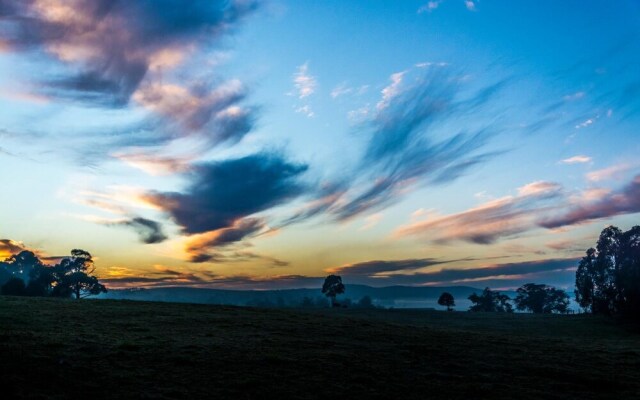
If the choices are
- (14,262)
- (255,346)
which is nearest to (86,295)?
(14,262)

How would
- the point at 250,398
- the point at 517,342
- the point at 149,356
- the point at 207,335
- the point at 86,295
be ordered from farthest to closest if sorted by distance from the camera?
the point at 86,295 < the point at 517,342 < the point at 207,335 < the point at 149,356 < the point at 250,398

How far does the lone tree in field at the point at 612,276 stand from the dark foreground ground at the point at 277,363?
34.6 meters

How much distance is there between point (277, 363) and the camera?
84.7 ft

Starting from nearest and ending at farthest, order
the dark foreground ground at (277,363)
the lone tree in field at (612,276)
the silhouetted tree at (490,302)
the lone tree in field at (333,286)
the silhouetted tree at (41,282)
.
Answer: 1. the dark foreground ground at (277,363)
2. the lone tree in field at (612,276)
3. the silhouetted tree at (41,282)
4. the lone tree in field at (333,286)
5. the silhouetted tree at (490,302)

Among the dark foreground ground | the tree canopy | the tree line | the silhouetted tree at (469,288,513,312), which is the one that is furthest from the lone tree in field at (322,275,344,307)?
the dark foreground ground

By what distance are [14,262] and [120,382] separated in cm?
17864

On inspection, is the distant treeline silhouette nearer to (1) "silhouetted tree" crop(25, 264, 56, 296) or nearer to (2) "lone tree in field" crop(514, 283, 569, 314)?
(1) "silhouetted tree" crop(25, 264, 56, 296)

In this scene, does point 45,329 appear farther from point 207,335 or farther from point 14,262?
point 14,262

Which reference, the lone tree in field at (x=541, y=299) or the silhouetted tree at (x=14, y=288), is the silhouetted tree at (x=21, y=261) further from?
the lone tree in field at (x=541, y=299)

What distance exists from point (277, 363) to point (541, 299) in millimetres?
153591

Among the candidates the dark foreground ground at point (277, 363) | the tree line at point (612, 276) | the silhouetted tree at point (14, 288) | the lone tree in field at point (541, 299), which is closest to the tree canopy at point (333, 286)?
the lone tree in field at point (541, 299)

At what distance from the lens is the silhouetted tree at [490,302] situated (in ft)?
528

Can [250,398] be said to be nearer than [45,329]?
Yes

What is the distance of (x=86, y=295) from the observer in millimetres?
121750
